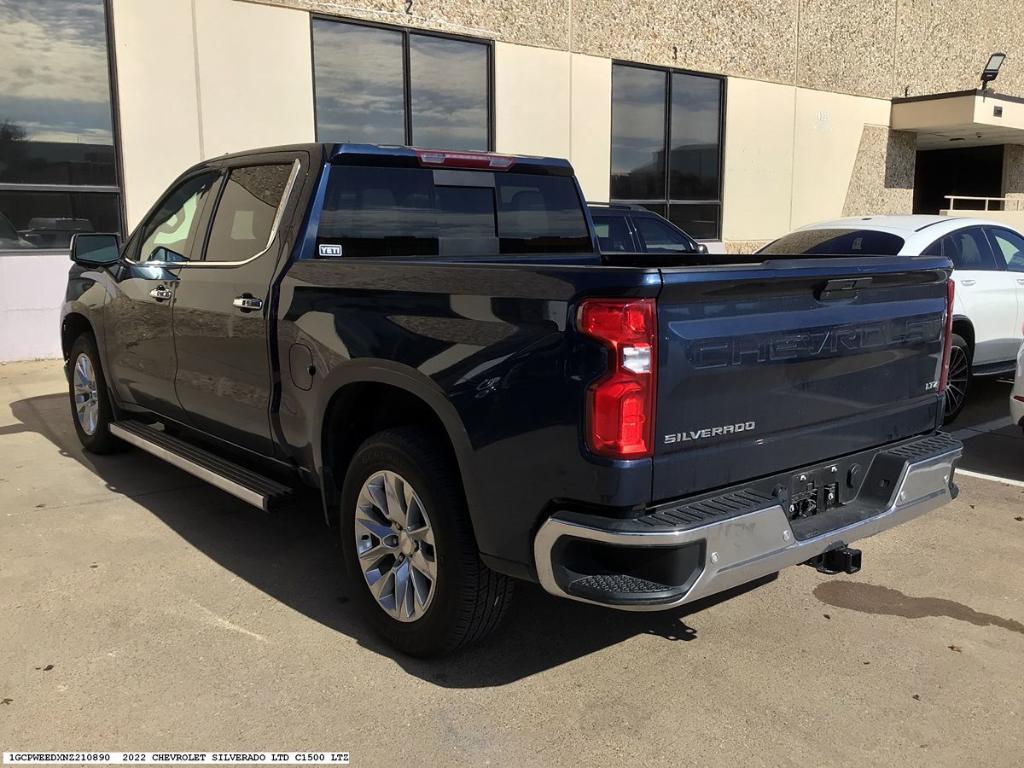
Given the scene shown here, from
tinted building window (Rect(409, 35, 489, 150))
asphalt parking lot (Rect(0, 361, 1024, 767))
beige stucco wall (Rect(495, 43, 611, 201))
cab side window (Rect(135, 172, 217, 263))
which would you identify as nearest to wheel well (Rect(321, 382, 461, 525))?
asphalt parking lot (Rect(0, 361, 1024, 767))

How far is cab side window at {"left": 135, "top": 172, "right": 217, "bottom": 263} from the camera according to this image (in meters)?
4.88

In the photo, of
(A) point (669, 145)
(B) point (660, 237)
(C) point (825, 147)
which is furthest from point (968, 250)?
(C) point (825, 147)

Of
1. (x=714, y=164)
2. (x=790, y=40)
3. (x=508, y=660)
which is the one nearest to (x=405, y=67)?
(x=714, y=164)

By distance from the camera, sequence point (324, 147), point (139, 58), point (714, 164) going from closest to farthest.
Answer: point (324, 147), point (139, 58), point (714, 164)

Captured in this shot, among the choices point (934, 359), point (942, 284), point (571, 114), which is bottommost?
point (934, 359)

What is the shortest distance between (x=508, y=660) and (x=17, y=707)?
1754mm

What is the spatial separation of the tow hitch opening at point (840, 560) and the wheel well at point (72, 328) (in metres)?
4.84

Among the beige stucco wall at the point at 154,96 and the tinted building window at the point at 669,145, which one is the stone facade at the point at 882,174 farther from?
the beige stucco wall at the point at 154,96

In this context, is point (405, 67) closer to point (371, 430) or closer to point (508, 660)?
point (371, 430)

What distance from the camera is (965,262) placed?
7691mm

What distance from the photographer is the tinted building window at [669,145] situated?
1469 centimetres

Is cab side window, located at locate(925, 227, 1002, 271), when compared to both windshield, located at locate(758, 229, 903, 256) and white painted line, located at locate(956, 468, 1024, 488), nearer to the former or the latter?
windshield, located at locate(758, 229, 903, 256)

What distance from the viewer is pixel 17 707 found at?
3193mm

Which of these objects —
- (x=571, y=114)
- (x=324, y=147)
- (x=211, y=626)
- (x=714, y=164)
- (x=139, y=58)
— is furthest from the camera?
(x=714, y=164)
